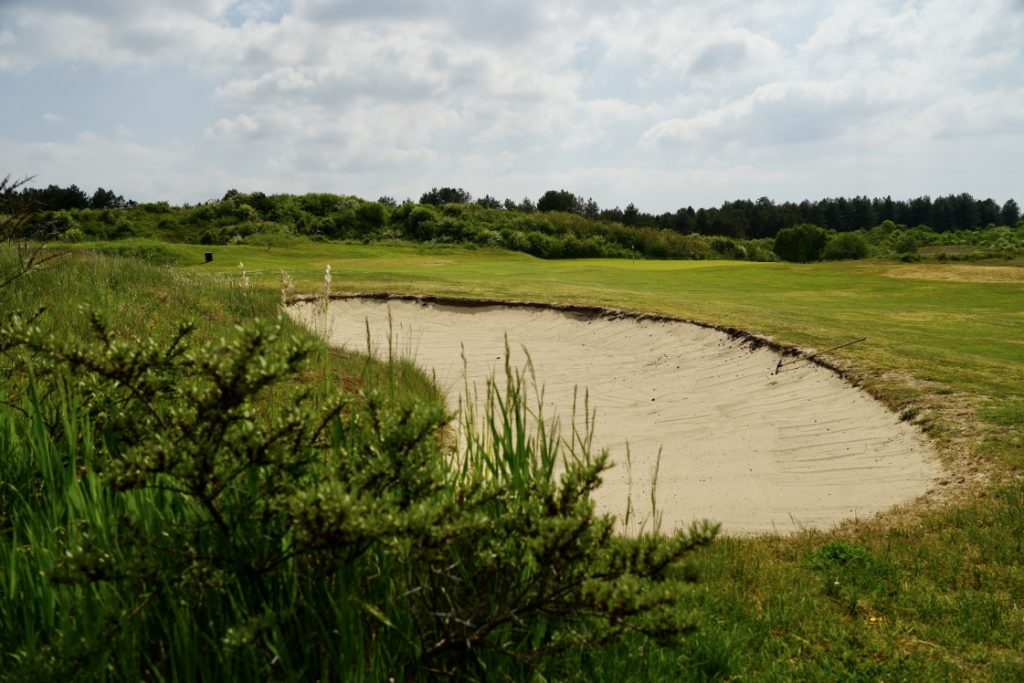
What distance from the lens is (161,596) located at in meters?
3.06

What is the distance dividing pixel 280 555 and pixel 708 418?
36.7 ft

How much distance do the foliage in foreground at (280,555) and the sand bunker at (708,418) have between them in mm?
1861

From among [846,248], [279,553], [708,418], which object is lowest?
[708,418]

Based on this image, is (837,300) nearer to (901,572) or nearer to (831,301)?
(831,301)

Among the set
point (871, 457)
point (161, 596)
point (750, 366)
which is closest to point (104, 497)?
point (161, 596)

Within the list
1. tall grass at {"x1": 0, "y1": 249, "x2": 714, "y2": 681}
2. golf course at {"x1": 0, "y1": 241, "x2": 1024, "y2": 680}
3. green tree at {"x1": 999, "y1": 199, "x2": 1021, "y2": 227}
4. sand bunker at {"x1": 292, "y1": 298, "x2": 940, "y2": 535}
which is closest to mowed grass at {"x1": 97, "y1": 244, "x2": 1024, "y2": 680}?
golf course at {"x1": 0, "y1": 241, "x2": 1024, "y2": 680}

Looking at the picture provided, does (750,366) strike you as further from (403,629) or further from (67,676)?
(67,676)

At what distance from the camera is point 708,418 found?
13.2 m

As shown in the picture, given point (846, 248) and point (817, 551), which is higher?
point (846, 248)

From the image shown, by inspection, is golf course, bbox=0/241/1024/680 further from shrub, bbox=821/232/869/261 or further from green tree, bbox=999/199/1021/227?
green tree, bbox=999/199/1021/227

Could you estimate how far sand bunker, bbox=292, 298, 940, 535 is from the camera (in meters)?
9.21

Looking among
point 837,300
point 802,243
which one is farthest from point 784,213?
point 837,300

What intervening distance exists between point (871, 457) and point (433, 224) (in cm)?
6334

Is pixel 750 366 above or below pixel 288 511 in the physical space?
below
